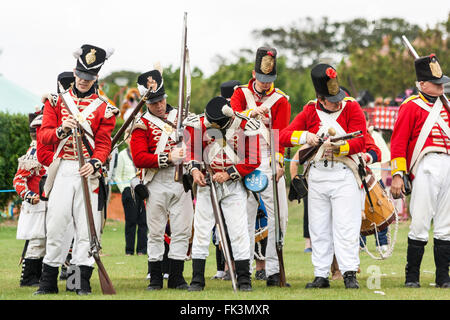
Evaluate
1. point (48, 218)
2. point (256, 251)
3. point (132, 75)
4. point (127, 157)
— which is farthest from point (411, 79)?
point (132, 75)

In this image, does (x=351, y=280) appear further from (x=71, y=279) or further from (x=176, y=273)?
(x=71, y=279)

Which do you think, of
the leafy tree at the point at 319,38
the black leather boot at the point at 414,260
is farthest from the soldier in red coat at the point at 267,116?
the leafy tree at the point at 319,38

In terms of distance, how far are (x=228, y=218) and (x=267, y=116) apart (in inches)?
57.6

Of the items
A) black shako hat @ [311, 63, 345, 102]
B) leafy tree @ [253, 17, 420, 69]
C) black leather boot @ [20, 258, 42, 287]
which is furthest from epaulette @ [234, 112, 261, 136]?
leafy tree @ [253, 17, 420, 69]

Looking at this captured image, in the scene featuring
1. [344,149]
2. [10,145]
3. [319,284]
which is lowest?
[319,284]

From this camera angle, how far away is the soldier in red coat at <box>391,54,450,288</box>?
8977 mm

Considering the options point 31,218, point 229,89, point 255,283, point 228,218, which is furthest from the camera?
point 229,89

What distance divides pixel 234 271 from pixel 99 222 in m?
1.52

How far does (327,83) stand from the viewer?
8836 mm

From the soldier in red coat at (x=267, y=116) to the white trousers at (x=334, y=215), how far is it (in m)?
0.64

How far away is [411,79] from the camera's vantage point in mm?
34312

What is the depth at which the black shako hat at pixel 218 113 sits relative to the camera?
337 inches

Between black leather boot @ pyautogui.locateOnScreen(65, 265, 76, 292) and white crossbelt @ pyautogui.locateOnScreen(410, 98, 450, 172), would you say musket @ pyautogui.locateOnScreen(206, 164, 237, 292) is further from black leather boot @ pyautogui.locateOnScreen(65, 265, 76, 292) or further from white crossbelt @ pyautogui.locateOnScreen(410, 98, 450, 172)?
white crossbelt @ pyautogui.locateOnScreen(410, 98, 450, 172)

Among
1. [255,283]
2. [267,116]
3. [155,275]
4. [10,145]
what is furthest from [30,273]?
[10,145]
